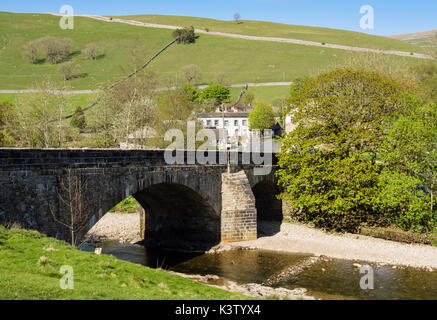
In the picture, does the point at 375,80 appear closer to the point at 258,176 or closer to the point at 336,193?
the point at 336,193

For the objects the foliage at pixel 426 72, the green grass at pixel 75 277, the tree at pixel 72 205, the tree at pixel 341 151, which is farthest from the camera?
the foliage at pixel 426 72

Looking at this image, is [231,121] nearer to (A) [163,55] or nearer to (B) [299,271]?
(A) [163,55]

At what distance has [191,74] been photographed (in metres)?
109

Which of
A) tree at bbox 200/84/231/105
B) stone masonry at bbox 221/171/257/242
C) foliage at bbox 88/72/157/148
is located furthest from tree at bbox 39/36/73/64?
stone masonry at bbox 221/171/257/242

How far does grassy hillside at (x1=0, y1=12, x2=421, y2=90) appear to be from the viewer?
104250 millimetres

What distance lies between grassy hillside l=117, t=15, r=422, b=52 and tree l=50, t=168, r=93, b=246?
427 ft

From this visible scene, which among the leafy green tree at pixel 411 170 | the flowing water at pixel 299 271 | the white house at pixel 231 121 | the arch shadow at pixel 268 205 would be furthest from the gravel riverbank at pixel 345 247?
the white house at pixel 231 121

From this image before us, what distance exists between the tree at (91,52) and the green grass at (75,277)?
105363mm

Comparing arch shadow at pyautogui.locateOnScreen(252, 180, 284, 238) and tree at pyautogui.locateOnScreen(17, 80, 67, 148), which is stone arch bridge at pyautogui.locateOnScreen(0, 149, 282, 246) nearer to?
arch shadow at pyautogui.locateOnScreen(252, 180, 284, 238)

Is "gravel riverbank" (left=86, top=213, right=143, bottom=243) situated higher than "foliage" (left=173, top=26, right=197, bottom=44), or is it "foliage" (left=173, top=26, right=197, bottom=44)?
"foliage" (left=173, top=26, right=197, bottom=44)

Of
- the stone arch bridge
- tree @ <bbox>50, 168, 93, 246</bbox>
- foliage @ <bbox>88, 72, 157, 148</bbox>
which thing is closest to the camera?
the stone arch bridge

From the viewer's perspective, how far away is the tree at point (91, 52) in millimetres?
111688

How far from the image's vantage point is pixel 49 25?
126938 mm

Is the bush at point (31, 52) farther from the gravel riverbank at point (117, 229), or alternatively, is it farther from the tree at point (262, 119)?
the gravel riverbank at point (117, 229)
